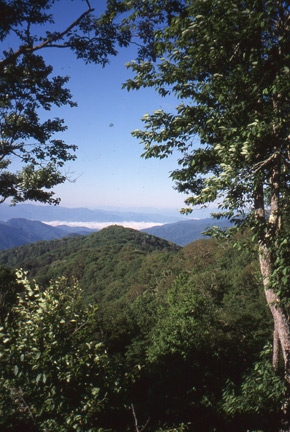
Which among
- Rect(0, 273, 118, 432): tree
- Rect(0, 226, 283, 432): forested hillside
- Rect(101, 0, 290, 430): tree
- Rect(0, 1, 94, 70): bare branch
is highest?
Rect(0, 1, 94, 70): bare branch

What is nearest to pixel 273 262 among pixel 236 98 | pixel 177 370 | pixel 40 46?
pixel 236 98

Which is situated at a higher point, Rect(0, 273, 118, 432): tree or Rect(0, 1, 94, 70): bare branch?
Rect(0, 1, 94, 70): bare branch

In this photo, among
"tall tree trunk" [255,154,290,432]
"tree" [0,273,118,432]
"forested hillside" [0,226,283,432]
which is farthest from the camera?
"tall tree trunk" [255,154,290,432]

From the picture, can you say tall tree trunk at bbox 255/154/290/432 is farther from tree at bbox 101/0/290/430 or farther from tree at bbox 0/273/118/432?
tree at bbox 0/273/118/432

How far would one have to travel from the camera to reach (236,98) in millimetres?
5125

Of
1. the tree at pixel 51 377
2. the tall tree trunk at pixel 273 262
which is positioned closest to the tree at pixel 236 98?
the tall tree trunk at pixel 273 262

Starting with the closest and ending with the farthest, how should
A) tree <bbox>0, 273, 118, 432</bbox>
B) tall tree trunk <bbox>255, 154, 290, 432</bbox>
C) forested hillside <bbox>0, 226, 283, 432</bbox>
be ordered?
tree <bbox>0, 273, 118, 432</bbox>, forested hillside <bbox>0, 226, 283, 432</bbox>, tall tree trunk <bbox>255, 154, 290, 432</bbox>

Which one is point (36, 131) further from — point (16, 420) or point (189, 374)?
point (189, 374)

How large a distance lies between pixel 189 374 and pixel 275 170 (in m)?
13.7

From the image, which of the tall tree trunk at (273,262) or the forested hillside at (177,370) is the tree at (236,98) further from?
the forested hillside at (177,370)

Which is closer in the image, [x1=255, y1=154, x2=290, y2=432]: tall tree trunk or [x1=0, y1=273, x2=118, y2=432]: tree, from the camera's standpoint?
[x1=0, y1=273, x2=118, y2=432]: tree

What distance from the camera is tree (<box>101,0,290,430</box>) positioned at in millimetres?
4426

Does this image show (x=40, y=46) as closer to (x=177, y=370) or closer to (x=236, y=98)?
(x=236, y=98)

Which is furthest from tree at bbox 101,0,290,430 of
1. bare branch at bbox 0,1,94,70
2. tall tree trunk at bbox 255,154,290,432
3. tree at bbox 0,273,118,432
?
tree at bbox 0,273,118,432
